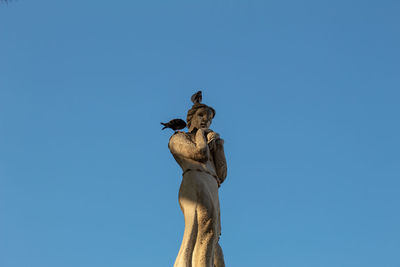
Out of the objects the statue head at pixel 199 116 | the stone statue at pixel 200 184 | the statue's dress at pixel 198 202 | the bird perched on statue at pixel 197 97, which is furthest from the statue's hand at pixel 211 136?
the bird perched on statue at pixel 197 97

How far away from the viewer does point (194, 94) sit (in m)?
10.2

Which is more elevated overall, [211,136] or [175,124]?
[175,124]

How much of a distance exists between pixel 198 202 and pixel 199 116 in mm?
1732

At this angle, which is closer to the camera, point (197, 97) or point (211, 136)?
point (211, 136)

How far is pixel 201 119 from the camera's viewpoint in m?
9.80

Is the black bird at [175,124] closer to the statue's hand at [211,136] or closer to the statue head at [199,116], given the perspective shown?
the statue head at [199,116]

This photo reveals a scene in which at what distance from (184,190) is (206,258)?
107cm

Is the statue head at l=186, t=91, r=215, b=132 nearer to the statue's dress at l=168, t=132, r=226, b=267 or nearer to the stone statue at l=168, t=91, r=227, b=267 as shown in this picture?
the stone statue at l=168, t=91, r=227, b=267

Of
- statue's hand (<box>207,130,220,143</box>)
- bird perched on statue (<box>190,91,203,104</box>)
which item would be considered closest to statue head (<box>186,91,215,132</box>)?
bird perched on statue (<box>190,91,203,104</box>)

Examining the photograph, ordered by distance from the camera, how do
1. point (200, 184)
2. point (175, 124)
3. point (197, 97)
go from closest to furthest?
point (200, 184)
point (175, 124)
point (197, 97)

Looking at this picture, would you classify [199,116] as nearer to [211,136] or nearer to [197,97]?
[197,97]

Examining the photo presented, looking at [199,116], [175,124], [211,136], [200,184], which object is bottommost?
[200,184]

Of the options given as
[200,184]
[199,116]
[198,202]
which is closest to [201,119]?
[199,116]

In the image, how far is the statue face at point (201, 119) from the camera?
32.1 ft
